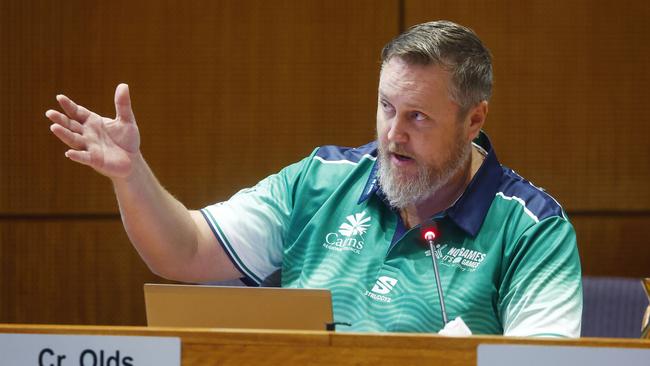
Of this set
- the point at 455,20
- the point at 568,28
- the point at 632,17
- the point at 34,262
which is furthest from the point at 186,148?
the point at 632,17

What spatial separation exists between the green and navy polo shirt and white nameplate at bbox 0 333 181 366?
2.85 ft

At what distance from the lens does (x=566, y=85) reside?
11.8 feet

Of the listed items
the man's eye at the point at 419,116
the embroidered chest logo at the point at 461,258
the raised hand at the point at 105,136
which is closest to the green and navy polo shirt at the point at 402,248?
the embroidered chest logo at the point at 461,258

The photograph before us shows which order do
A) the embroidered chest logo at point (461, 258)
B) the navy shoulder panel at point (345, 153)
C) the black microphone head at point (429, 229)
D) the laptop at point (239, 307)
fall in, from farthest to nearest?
1. the navy shoulder panel at point (345, 153)
2. the embroidered chest logo at point (461, 258)
3. the black microphone head at point (429, 229)
4. the laptop at point (239, 307)

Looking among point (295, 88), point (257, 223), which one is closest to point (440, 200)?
point (257, 223)

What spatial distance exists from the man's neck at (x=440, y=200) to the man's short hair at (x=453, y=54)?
0.17 m

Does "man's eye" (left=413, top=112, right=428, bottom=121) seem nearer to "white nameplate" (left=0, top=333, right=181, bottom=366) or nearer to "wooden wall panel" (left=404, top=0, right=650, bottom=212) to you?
"white nameplate" (left=0, top=333, right=181, bottom=366)

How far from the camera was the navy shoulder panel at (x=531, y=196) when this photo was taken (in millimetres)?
2301

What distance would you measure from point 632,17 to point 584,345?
2481 millimetres

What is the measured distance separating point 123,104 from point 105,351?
0.80 m

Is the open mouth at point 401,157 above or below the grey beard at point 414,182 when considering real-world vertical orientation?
above

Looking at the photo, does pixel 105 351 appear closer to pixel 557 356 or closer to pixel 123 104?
pixel 557 356

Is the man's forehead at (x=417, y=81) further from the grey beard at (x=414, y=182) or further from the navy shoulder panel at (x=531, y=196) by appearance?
the navy shoulder panel at (x=531, y=196)

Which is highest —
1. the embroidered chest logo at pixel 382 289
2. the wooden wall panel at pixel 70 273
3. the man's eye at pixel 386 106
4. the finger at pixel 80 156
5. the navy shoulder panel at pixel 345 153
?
the man's eye at pixel 386 106
